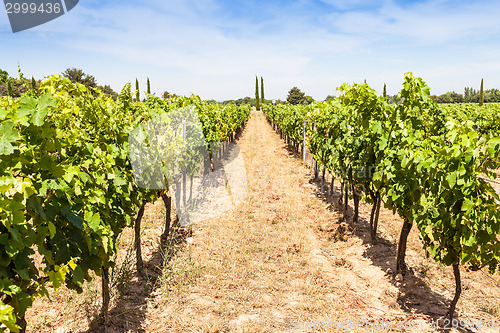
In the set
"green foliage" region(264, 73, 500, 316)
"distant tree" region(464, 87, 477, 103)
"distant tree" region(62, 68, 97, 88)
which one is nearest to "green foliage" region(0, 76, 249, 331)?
"green foliage" region(264, 73, 500, 316)

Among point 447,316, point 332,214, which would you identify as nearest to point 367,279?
point 447,316

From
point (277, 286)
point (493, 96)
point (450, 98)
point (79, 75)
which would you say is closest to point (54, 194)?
point (277, 286)

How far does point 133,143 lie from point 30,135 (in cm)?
252

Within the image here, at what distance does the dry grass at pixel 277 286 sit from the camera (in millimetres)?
4113

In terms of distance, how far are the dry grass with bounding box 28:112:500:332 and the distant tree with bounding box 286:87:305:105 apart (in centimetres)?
8026

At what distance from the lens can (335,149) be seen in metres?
7.25

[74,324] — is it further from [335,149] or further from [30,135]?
[335,149]

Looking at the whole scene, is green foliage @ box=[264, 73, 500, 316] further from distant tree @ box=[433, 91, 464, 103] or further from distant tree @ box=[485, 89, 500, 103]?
distant tree @ box=[485, 89, 500, 103]

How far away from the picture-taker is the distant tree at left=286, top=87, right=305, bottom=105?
84.6 metres

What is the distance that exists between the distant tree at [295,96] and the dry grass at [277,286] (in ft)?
263

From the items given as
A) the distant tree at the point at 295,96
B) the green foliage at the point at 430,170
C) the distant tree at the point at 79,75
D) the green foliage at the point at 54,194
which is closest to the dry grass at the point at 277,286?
the green foliage at the point at 430,170

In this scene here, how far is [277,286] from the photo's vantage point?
4918mm

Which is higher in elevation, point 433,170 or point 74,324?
point 433,170

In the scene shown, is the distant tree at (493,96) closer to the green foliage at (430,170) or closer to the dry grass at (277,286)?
the green foliage at (430,170)
